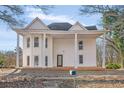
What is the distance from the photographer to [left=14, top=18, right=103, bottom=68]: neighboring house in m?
20.3

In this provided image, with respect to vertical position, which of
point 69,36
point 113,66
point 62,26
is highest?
point 62,26

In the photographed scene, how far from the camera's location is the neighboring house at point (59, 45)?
20.3 meters

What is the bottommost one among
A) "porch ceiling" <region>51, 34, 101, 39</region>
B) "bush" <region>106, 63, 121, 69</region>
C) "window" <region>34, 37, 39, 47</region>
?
"bush" <region>106, 63, 121, 69</region>

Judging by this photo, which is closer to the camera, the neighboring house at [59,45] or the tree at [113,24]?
the tree at [113,24]

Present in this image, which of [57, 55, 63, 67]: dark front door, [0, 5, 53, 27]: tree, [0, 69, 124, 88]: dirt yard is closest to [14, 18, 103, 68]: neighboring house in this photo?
[57, 55, 63, 67]: dark front door

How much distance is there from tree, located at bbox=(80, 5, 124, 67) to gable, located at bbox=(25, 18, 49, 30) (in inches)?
98.8

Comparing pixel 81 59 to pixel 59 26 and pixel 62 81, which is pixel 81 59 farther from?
pixel 62 81

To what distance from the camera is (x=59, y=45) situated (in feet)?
68.0

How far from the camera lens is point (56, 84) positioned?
14570 mm

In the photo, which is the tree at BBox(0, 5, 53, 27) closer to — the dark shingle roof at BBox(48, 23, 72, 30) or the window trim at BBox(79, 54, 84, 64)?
the dark shingle roof at BBox(48, 23, 72, 30)

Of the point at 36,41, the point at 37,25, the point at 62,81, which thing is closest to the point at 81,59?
the point at 36,41

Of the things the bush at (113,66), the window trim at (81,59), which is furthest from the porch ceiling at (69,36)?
the bush at (113,66)

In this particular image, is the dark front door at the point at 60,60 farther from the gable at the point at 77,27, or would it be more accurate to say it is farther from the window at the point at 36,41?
the gable at the point at 77,27

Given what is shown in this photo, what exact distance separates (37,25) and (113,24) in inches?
163
